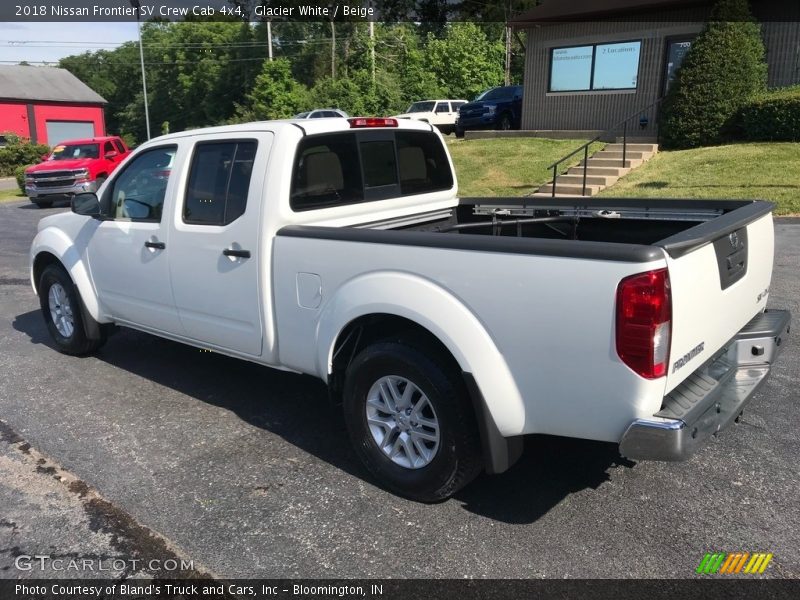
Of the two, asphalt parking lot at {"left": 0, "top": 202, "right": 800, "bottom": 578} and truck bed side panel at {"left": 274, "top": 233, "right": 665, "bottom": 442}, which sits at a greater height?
truck bed side panel at {"left": 274, "top": 233, "right": 665, "bottom": 442}

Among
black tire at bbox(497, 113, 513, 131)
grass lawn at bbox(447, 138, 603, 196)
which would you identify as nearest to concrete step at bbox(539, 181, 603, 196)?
grass lawn at bbox(447, 138, 603, 196)

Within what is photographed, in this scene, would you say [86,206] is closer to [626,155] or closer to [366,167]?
[366,167]

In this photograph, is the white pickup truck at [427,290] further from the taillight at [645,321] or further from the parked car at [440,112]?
the parked car at [440,112]

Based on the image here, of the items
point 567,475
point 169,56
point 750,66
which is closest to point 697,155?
point 750,66

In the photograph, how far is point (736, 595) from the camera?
9.05 feet

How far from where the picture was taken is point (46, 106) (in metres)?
47.9

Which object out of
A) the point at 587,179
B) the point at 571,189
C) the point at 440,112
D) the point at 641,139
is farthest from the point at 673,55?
the point at 440,112

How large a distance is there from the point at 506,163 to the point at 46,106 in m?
41.4

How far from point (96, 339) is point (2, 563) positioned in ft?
9.47

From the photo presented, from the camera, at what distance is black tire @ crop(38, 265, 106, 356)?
18.8 ft

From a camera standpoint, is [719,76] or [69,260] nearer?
[69,260]

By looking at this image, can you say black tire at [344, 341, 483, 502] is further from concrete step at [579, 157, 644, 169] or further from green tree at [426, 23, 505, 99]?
green tree at [426, 23, 505, 99]

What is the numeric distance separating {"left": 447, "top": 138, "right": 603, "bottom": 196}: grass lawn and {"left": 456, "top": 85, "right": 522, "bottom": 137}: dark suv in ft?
9.68

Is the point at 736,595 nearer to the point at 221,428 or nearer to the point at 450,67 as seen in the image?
the point at 221,428
